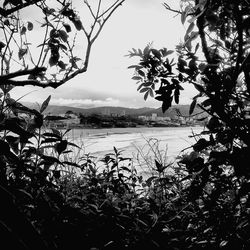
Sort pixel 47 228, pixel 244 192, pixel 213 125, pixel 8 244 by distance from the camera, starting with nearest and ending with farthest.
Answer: pixel 8 244, pixel 244 192, pixel 47 228, pixel 213 125

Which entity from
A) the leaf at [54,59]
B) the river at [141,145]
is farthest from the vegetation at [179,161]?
the river at [141,145]

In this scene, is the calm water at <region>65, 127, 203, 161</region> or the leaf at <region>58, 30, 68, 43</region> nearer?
the leaf at <region>58, 30, 68, 43</region>

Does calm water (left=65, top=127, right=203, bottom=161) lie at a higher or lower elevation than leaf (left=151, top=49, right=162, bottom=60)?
lower

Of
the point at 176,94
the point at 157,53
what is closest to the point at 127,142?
the point at 157,53

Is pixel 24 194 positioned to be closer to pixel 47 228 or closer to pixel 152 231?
pixel 47 228

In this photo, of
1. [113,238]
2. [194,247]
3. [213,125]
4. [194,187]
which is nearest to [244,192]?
[194,187]

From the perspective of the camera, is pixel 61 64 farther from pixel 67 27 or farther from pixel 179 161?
pixel 179 161

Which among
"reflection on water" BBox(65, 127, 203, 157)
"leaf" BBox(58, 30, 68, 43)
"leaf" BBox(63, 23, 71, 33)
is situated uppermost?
"leaf" BBox(63, 23, 71, 33)

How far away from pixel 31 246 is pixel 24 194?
47.5 inches

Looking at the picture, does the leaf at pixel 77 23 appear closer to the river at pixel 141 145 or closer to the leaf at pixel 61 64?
the leaf at pixel 61 64

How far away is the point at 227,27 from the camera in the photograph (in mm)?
1881

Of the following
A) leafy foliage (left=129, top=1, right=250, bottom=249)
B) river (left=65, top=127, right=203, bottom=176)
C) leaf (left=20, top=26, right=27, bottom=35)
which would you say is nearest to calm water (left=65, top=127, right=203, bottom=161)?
river (left=65, top=127, right=203, bottom=176)

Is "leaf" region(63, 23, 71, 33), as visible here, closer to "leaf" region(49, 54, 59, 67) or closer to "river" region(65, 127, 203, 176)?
"leaf" region(49, 54, 59, 67)

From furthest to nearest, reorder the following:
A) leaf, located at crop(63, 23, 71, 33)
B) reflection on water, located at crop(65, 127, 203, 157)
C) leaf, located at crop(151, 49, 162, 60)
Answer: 1. reflection on water, located at crop(65, 127, 203, 157)
2. leaf, located at crop(63, 23, 71, 33)
3. leaf, located at crop(151, 49, 162, 60)
